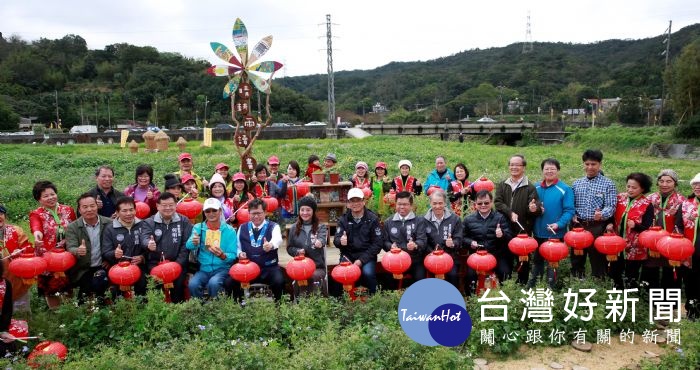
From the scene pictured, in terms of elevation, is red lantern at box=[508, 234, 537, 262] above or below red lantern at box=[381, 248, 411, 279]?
above

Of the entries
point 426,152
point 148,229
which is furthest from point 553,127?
point 148,229

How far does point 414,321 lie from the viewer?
3570mm

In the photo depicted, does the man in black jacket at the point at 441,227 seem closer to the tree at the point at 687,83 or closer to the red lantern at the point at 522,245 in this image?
the red lantern at the point at 522,245

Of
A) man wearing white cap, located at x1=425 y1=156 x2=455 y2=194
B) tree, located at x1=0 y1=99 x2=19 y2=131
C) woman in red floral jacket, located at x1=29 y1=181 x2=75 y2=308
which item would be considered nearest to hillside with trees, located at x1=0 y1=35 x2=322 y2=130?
tree, located at x1=0 y1=99 x2=19 y2=131

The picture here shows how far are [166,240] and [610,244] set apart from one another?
4.99 meters

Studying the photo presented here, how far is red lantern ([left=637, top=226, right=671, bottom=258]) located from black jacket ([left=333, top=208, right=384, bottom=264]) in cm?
284

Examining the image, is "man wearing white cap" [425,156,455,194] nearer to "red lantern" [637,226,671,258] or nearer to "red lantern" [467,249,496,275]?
"red lantern" [467,249,496,275]

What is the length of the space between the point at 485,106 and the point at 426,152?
6403 cm

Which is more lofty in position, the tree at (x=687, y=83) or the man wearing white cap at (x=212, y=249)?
the tree at (x=687, y=83)

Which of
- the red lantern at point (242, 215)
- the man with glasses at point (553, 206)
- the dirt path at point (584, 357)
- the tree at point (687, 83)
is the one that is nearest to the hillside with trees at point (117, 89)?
the tree at point (687, 83)

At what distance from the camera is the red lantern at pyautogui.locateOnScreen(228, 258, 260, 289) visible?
206 inches

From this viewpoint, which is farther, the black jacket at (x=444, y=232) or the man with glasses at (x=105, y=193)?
the man with glasses at (x=105, y=193)

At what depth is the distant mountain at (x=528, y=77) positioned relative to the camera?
72.2 m

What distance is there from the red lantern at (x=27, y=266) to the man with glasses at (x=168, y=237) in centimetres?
104
